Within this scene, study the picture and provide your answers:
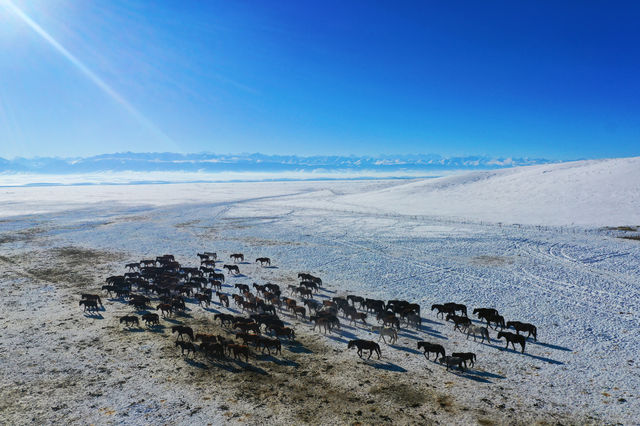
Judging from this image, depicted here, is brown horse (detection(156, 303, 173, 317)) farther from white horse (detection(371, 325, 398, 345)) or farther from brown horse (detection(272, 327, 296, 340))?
white horse (detection(371, 325, 398, 345))

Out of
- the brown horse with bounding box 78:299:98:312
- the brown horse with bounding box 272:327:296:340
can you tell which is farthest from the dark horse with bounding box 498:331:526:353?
the brown horse with bounding box 78:299:98:312

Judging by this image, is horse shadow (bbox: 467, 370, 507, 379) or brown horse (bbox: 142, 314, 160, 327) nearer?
horse shadow (bbox: 467, 370, 507, 379)

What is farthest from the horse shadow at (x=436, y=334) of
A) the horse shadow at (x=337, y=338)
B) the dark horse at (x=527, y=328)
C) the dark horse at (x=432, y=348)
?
the horse shadow at (x=337, y=338)

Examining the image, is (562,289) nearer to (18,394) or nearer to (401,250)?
(401,250)

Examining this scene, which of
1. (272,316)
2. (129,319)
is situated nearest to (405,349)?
(272,316)

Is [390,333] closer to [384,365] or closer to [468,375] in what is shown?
[384,365]

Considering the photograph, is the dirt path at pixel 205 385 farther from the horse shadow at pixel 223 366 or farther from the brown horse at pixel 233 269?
the brown horse at pixel 233 269
